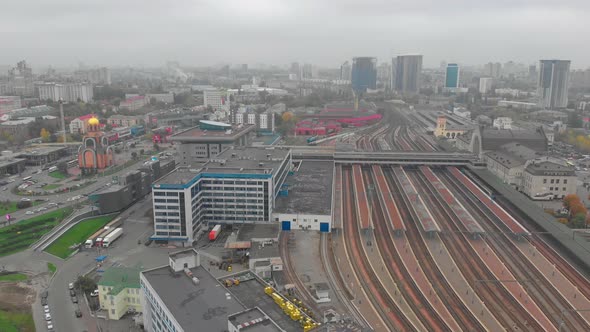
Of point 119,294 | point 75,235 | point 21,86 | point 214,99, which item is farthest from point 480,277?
point 21,86

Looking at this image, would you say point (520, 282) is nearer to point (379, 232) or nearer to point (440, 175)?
point (379, 232)

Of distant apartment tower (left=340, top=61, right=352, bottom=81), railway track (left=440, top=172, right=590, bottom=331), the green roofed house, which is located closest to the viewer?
railway track (left=440, top=172, right=590, bottom=331)

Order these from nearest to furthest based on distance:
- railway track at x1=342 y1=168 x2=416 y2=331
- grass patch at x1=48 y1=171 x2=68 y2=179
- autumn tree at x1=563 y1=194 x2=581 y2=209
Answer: railway track at x1=342 y1=168 x2=416 y2=331
autumn tree at x1=563 y1=194 x2=581 y2=209
grass patch at x1=48 y1=171 x2=68 y2=179

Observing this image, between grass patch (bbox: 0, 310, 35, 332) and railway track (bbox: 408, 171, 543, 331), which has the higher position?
railway track (bbox: 408, 171, 543, 331)

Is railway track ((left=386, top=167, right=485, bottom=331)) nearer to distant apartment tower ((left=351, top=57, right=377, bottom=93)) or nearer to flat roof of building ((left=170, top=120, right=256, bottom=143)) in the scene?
flat roof of building ((left=170, top=120, right=256, bottom=143))

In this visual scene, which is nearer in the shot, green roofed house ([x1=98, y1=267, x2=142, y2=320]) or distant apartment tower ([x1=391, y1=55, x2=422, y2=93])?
green roofed house ([x1=98, y1=267, x2=142, y2=320])

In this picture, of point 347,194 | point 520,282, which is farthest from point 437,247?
point 347,194

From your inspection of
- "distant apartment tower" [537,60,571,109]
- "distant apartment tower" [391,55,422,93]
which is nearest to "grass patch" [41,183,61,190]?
"distant apartment tower" [537,60,571,109]
